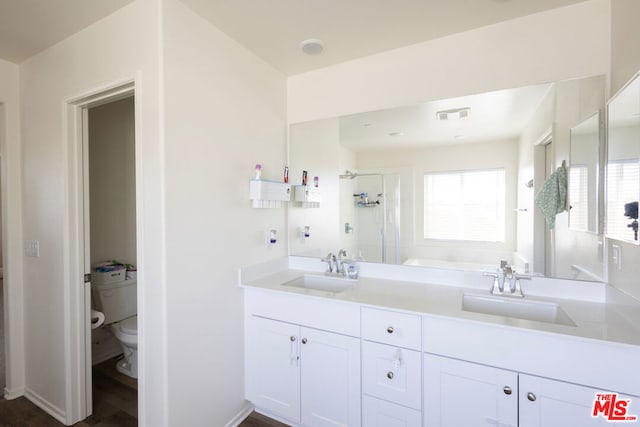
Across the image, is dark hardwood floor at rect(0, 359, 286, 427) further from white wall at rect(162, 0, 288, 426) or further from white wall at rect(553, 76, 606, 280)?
white wall at rect(553, 76, 606, 280)

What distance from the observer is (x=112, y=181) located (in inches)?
108

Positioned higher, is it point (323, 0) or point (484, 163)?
point (323, 0)

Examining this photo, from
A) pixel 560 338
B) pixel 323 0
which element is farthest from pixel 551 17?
pixel 560 338

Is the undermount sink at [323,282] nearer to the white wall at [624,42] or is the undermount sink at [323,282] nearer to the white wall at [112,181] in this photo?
the white wall at [624,42]

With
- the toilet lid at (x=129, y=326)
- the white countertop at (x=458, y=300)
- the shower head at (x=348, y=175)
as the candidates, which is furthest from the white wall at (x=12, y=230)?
the shower head at (x=348, y=175)

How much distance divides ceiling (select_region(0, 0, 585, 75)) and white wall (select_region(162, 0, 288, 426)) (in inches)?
8.6

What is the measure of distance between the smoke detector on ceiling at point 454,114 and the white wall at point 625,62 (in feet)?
2.09

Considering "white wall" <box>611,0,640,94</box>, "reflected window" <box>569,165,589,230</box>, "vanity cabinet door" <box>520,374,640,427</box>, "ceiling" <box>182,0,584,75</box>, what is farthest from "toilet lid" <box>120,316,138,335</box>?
"white wall" <box>611,0,640,94</box>

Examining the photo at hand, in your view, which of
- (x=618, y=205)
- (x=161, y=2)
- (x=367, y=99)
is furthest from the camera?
(x=367, y=99)

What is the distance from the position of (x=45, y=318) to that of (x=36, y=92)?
1.53 m

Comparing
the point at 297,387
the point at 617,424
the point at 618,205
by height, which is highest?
the point at 618,205

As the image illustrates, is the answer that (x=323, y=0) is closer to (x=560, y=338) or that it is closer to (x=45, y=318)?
(x=560, y=338)

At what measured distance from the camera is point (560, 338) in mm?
1127

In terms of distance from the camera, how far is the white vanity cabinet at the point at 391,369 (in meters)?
1.39
